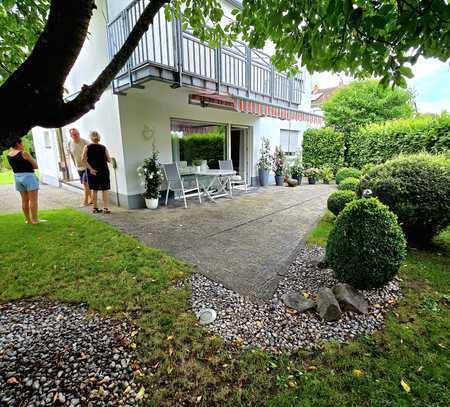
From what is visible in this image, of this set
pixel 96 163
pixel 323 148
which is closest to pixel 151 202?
pixel 96 163

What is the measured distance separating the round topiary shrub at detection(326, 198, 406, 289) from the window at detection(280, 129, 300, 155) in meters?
11.7

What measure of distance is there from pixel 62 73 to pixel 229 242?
4.02 metres

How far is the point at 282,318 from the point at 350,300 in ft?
2.83

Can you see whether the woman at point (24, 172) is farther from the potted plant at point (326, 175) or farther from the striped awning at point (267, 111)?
the potted plant at point (326, 175)

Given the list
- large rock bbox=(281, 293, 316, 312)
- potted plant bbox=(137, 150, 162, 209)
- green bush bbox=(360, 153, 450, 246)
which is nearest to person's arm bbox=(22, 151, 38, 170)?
potted plant bbox=(137, 150, 162, 209)

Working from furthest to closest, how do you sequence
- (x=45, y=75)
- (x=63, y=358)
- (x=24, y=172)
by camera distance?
(x=24, y=172)
(x=63, y=358)
(x=45, y=75)

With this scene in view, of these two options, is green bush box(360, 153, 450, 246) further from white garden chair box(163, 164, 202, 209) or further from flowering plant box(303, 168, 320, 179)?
flowering plant box(303, 168, 320, 179)

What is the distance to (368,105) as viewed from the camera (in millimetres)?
20672

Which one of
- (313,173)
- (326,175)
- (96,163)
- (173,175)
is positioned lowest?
(326,175)

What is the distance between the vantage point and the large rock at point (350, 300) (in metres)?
2.85

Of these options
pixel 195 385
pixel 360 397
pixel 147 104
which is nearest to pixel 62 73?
pixel 195 385

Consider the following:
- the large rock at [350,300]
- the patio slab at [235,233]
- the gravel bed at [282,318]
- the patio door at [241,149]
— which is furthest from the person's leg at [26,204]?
the patio door at [241,149]

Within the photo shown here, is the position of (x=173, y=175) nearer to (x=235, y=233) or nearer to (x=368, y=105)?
(x=235, y=233)

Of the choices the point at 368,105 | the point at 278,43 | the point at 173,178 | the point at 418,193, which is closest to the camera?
the point at 278,43
